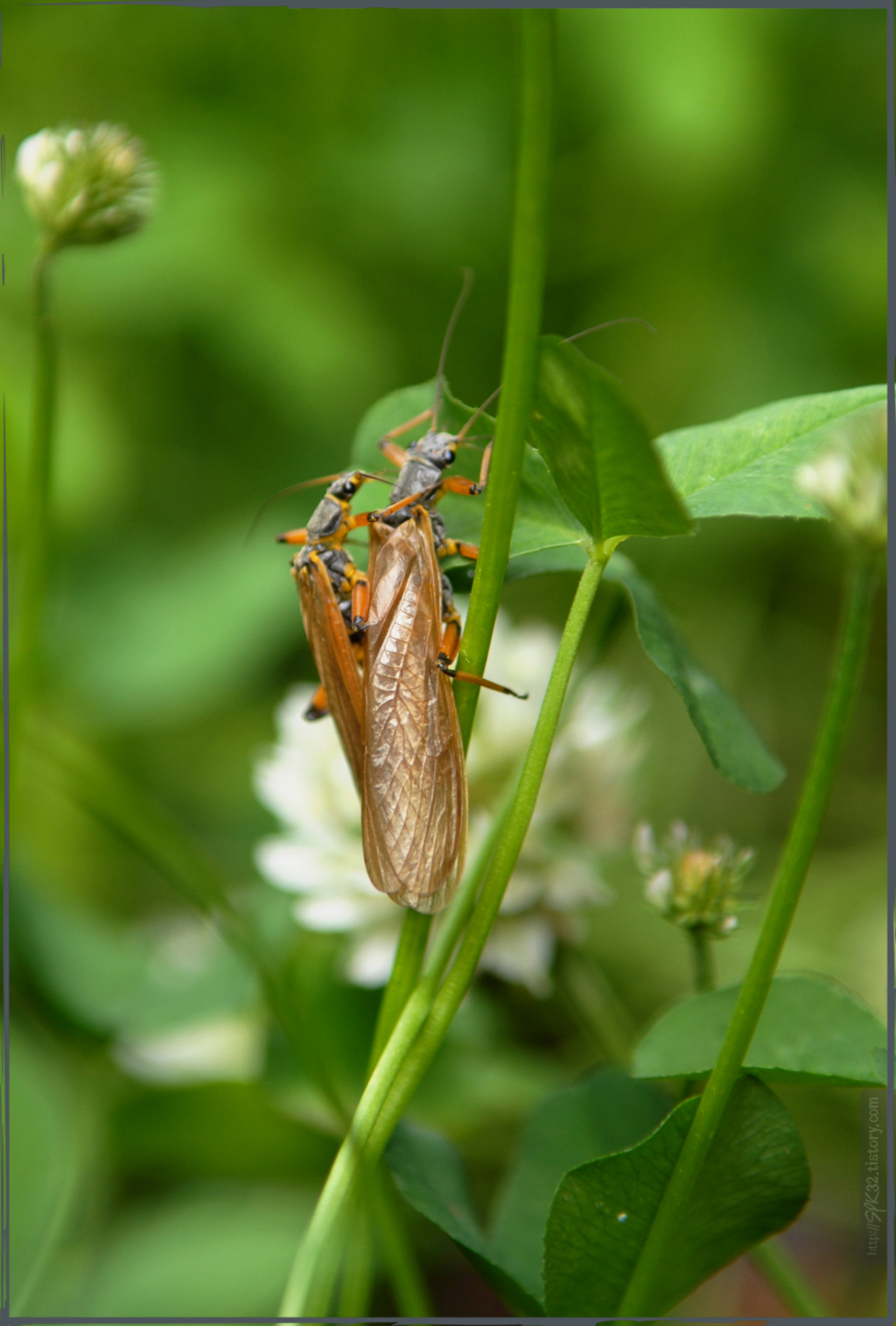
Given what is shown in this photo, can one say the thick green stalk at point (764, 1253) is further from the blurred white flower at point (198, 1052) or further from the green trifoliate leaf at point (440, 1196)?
the blurred white flower at point (198, 1052)

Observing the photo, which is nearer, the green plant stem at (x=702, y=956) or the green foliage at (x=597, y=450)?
the green foliage at (x=597, y=450)

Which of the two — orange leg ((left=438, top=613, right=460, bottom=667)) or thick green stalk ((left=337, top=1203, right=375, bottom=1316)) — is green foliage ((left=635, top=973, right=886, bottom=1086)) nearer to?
thick green stalk ((left=337, top=1203, right=375, bottom=1316))

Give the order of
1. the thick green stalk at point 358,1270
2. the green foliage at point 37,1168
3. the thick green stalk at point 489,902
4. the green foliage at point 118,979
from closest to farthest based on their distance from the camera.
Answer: the thick green stalk at point 489,902 < the thick green stalk at point 358,1270 < the green foliage at point 37,1168 < the green foliage at point 118,979

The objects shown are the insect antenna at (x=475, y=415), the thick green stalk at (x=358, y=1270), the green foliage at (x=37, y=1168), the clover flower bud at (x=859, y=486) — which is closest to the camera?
the clover flower bud at (x=859, y=486)

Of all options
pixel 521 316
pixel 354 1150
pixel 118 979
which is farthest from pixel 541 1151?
pixel 118 979

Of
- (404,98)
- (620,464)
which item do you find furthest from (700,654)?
(620,464)

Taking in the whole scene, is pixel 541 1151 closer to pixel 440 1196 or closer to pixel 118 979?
pixel 440 1196

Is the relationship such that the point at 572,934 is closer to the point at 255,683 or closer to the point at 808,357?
the point at 255,683

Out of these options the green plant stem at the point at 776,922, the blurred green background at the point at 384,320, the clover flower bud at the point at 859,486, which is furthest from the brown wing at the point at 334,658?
the blurred green background at the point at 384,320
